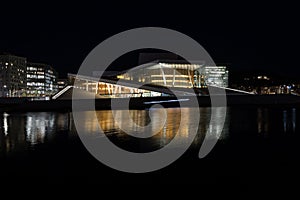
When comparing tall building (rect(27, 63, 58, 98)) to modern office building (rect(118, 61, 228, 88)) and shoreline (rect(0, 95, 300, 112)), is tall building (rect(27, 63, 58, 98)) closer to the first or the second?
modern office building (rect(118, 61, 228, 88))

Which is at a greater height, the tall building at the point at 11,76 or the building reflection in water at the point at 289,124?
the tall building at the point at 11,76

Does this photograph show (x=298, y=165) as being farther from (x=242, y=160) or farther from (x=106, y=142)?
(x=106, y=142)

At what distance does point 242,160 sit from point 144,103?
2360 centimetres

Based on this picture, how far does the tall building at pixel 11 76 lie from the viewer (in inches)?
2936

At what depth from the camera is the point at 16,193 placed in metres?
4.36

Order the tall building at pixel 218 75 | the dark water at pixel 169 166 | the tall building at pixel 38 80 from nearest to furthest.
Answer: the dark water at pixel 169 166 → the tall building at pixel 218 75 → the tall building at pixel 38 80

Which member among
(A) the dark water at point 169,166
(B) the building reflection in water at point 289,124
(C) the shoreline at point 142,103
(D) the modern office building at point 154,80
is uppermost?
(D) the modern office building at point 154,80

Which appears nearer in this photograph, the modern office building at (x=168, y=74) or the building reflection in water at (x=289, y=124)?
the building reflection in water at (x=289, y=124)

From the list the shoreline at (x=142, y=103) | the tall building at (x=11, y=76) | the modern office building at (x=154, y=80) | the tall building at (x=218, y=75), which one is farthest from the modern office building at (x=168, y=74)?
the tall building at (x=11, y=76)

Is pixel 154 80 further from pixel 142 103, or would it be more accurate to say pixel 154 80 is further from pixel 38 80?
pixel 38 80

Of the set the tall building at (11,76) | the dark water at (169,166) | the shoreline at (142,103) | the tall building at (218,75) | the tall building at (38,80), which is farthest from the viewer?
the tall building at (38,80)

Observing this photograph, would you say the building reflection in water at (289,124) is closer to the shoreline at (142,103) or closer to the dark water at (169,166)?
the dark water at (169,166)

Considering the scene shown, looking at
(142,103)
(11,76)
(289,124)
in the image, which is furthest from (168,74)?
(11,76)

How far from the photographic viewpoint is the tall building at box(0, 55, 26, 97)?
74575 mm
